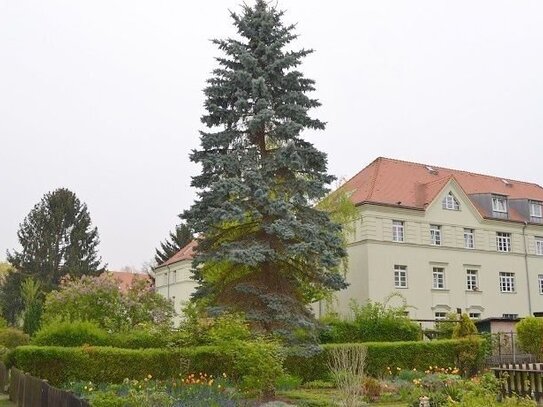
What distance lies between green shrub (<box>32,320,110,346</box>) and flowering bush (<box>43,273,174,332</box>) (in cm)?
592

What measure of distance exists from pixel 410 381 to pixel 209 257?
8.34 meters

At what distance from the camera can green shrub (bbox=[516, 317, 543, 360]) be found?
2861 cm

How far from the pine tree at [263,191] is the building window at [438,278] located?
699 inches

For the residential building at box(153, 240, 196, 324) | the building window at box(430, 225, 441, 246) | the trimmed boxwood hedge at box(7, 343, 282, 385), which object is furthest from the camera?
the residential building at box(153, 240, 196, 324)

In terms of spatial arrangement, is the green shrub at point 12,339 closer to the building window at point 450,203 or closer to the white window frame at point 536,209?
the building window at point 450,203

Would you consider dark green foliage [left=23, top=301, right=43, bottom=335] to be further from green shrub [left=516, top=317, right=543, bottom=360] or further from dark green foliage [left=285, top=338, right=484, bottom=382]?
green shrub [left=516, top=317, right=543, bottom=360]

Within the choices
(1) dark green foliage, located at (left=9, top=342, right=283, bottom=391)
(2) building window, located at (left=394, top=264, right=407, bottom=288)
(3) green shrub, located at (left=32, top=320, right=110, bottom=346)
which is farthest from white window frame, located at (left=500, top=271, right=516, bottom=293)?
(3) green shrub, located at (left=32, top=320, right=110, bottom=346)

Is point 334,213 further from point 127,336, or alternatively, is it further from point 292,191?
point 127,336

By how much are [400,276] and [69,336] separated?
24814mm

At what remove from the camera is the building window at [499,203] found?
1833 inches

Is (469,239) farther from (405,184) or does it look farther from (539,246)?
(539,246)

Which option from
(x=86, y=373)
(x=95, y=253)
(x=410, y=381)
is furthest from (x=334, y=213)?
(x=95, y=253)

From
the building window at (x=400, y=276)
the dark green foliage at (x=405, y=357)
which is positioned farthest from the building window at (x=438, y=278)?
the dark green foliage at (x=405, y=357)

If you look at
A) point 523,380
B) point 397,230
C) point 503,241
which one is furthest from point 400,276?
point 523,380
